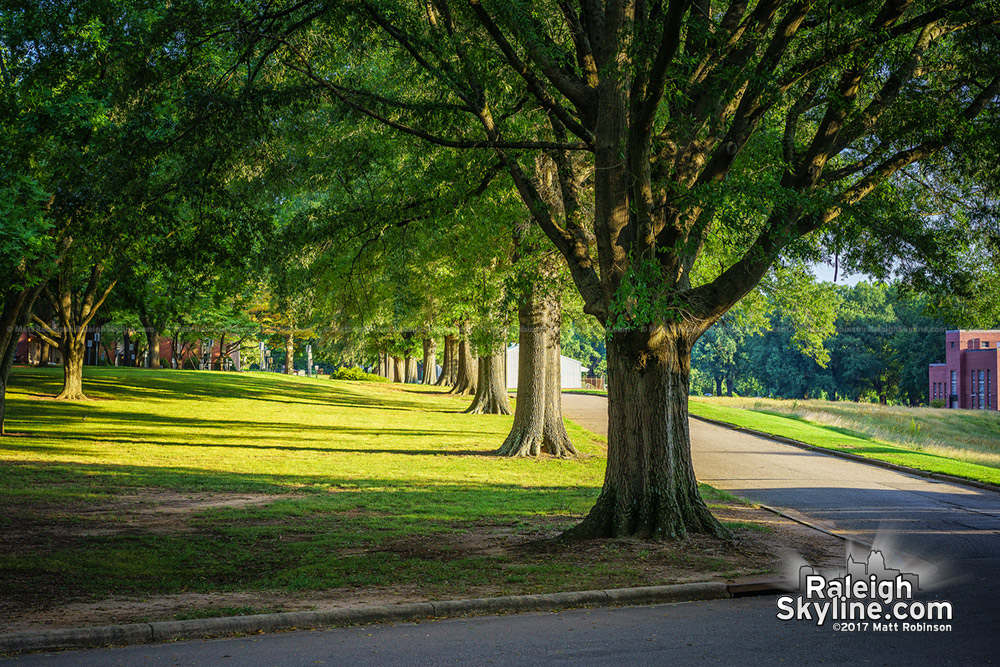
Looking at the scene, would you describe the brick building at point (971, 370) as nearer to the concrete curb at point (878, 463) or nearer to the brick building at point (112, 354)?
the concrete curb at point (878, 463)

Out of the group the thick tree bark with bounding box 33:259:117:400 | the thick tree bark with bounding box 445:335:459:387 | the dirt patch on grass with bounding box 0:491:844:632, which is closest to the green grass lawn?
the dirt patch on grass with bounding box 0:491:844:632

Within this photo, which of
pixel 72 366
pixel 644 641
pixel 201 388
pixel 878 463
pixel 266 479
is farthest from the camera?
pixel 201 388

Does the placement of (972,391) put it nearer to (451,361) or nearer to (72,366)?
(451,361)

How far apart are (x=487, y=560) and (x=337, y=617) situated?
2817 millimetres

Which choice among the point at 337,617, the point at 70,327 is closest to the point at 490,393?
the point at 70,327

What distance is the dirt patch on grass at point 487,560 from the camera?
7305 mm

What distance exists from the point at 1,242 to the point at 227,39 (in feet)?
28.3

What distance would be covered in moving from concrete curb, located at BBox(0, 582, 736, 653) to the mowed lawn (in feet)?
1.28

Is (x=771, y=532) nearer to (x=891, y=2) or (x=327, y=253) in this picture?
(x=891, y=2)

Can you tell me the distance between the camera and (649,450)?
419 inches

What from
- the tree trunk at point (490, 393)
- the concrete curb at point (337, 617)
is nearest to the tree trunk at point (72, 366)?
the tree trunk at point (490, 393)

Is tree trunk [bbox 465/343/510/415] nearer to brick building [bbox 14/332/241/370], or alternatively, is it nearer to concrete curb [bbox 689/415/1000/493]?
concrete curb [bbox 689/415/1000/493]

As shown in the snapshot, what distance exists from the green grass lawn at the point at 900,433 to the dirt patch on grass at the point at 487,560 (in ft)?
39.1

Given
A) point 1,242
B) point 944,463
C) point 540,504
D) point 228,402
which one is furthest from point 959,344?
point 1,242
